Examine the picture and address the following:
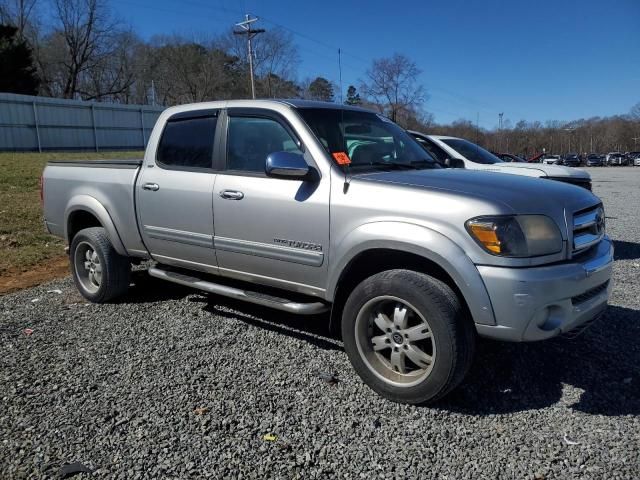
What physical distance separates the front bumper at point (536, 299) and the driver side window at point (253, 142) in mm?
1815

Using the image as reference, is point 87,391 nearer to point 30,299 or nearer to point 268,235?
point 268,235

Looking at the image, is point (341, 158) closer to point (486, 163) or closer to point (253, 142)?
point (253, 142)

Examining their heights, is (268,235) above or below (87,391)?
above

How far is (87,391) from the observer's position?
3.48 metres

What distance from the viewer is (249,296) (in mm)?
4008

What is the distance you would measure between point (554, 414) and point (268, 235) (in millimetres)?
2219

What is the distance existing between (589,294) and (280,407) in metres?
2.03

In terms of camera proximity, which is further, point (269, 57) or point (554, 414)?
point (269, 57)

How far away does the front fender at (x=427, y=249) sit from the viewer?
2.96 m

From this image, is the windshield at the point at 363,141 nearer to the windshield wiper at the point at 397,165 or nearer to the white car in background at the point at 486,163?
the windshield wiper at the point at 397,165

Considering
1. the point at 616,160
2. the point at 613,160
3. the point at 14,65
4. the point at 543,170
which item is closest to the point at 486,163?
the point at 543,170

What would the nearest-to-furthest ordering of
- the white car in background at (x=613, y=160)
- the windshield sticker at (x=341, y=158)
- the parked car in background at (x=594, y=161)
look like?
the windshield sticker at (x=341, y=158) → the parked car in background at (x=594, y=161) → the white car in background at (x=613, y=160)

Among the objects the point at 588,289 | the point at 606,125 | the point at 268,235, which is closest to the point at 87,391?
the point at 268,235

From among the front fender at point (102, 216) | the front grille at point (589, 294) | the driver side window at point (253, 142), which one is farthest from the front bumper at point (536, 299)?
the front fender at point (102, 216)
